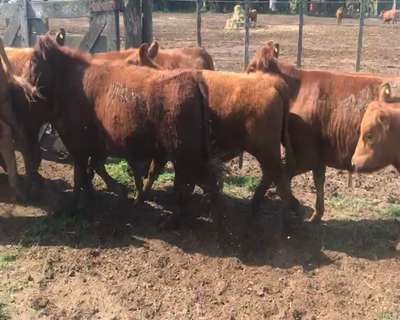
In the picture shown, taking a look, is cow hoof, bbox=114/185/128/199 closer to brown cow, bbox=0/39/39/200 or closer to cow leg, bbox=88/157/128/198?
cow leg, bbox=88/157/128/198

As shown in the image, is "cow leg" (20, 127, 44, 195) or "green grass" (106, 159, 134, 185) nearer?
"cow leg" (20, 127, 44, 195)

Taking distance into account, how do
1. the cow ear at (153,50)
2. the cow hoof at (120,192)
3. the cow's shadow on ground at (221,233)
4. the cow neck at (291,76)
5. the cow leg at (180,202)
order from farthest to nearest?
the cow ear at (153,50), the cow hoof at (120,192), the cow neck at (291,76), the cow leg at (180,202), the cow's shadow on ground at (221,233)

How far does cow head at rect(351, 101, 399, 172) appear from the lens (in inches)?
198

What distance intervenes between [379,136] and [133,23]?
404 centimetres

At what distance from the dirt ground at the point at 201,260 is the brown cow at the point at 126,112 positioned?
0.48 meters

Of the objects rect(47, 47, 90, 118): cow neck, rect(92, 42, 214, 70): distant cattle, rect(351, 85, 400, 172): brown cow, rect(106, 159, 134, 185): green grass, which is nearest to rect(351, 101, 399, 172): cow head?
rect(351, 85, 400, 172): brown cow

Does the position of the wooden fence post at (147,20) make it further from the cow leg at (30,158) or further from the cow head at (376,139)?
the cow head at (376,139)

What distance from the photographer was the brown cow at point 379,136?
5031mm

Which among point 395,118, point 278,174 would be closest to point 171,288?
point 278,174

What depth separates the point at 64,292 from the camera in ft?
15.5

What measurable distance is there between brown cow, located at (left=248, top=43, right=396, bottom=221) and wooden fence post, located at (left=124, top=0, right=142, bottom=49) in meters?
2.64

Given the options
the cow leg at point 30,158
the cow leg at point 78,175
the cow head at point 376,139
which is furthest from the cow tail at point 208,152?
the cow leg at point 30,158

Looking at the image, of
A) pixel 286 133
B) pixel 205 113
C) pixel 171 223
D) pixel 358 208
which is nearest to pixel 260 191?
pixel 286 133

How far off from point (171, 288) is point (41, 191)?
267 centimetres
